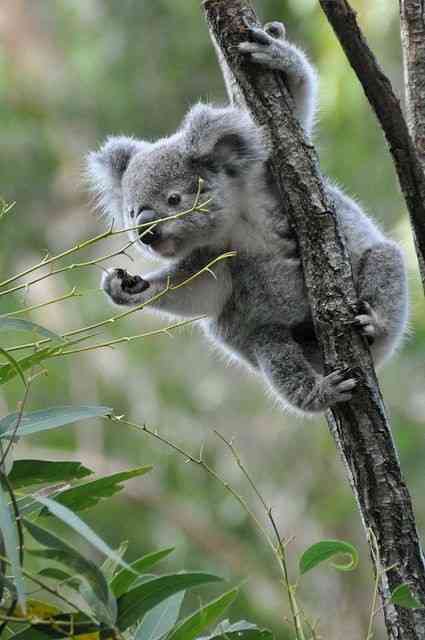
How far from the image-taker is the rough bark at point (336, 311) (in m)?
2.82

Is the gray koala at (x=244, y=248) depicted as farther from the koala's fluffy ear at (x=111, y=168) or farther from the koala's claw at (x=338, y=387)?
the koala's claw at (x=338, y=387)

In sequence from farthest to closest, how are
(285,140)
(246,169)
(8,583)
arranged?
(246,169)
(285,140)
(8,583)

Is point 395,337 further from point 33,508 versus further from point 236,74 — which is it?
point 33,508

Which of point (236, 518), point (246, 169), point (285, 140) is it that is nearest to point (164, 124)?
point (236, 518)

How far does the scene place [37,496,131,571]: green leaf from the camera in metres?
1.70

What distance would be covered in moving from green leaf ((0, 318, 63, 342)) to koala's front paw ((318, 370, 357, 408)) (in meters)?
1.14

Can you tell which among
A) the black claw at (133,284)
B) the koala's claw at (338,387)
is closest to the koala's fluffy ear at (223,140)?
the black claw at (133,284)

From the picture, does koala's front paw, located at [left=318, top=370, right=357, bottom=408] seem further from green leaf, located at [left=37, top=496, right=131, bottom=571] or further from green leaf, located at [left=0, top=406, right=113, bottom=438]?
green leaf, located at [left=37, top=496, right=131, bottom=571]

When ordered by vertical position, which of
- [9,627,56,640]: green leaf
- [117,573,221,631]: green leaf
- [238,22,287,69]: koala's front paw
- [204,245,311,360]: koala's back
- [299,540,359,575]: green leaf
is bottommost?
[9,627,56,640]: green leaf

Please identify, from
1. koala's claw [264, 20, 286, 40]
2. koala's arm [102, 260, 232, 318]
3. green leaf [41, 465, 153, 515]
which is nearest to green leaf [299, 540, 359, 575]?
green leaf [41, 465, 153, 515]

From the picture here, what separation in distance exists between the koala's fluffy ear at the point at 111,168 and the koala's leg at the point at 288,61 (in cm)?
81

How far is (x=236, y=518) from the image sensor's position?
363 inches

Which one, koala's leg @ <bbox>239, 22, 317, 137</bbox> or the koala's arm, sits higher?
koala's leg @ <bbox>239, 22, 317, 137</bbox>

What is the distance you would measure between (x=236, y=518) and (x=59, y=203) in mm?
4162
